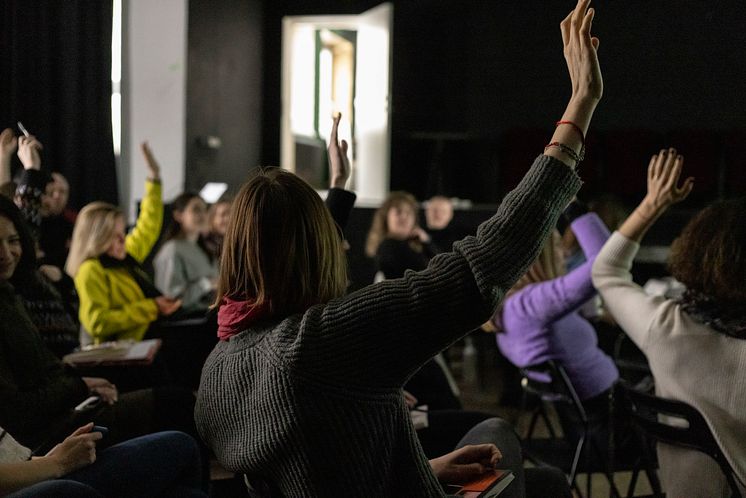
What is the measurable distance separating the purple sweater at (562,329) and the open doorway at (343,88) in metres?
5.60

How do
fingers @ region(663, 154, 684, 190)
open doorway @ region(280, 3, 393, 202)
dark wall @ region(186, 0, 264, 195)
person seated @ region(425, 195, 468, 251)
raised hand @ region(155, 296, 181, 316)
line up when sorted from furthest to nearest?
1. open doorway @ region(280, 3, 393, 202)
2. dark wall @ region(186, 0, 264, 195)
3. person seated @ region(425, 195, 468, 251)
4. raised hand @ region(155, 296, 181, 316)
5. fingers @ region(663, 154, 684, 190)

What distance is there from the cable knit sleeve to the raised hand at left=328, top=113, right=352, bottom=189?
82cm

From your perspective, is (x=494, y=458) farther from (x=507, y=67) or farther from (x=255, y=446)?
(x=507, y=67)

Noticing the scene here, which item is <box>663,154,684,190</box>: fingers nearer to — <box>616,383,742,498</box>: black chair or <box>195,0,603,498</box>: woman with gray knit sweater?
<box>616,383,742,498</box>: black chair

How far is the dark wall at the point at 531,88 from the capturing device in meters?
7.88

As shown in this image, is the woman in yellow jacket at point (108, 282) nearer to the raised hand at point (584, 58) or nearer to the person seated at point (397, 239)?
the person seated at point (397, 239)

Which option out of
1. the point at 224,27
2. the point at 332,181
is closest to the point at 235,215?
the point at 332,181

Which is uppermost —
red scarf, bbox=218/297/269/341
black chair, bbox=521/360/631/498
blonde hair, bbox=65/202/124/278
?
red scarf, bbox=218/297/269/341

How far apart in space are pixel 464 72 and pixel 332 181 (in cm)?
689

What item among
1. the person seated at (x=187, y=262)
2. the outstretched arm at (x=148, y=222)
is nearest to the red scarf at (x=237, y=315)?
the outstretched arm at (x=148, y=222)

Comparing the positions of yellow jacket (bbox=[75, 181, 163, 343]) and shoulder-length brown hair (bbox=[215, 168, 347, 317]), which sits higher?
shoulder-length brown hair (bbox=[215, 168, 347, 317])

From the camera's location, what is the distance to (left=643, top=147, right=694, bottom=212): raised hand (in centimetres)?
206

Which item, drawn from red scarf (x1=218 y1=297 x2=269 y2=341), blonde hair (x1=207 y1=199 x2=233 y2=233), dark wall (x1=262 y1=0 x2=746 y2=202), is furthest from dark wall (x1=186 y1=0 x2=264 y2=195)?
red scarf (x1=218 y1=297 x2=269 y2=341)

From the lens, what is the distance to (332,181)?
6.69 ft
